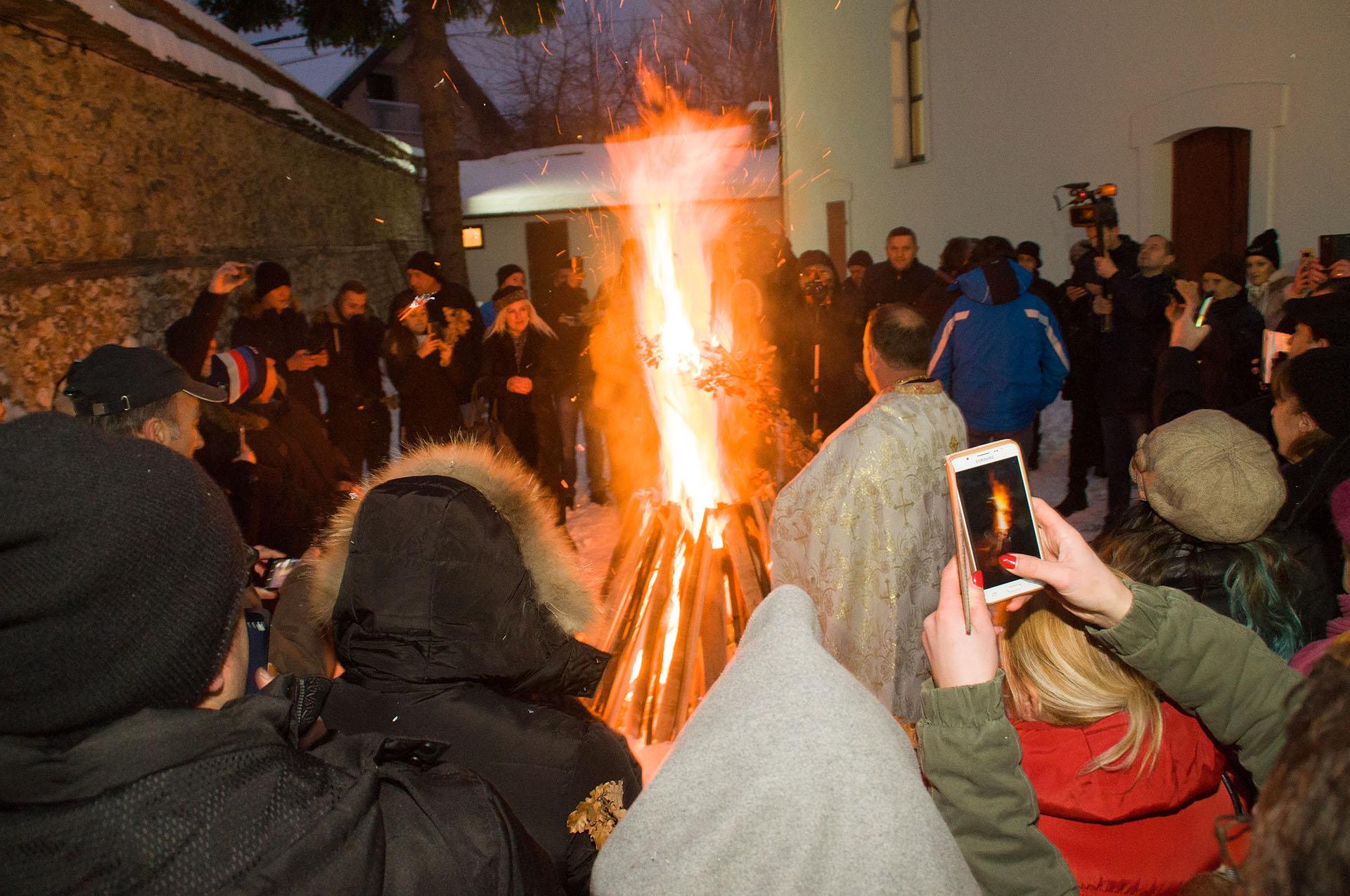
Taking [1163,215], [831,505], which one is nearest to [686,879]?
[831,505]

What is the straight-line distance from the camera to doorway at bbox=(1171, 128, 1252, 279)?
8.36 metres

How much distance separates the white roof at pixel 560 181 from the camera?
2127 centimetres

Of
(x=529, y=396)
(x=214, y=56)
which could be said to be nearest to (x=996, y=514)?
(x=529, y=396)

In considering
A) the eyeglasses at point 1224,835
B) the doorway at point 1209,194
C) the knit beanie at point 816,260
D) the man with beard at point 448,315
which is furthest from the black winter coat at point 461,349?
the doorway at point 1209,194

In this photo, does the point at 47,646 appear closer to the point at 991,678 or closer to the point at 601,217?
the point at 991,678

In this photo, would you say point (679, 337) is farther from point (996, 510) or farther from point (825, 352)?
point (996, 510)

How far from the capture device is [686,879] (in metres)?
0.77

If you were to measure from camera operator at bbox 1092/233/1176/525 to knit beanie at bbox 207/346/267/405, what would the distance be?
5694 millimetres

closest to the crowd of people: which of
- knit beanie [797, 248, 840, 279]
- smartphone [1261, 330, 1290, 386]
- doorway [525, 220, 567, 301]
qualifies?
smartphone [1261, 330, 1290, 386]

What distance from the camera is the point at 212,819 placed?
0.90 m

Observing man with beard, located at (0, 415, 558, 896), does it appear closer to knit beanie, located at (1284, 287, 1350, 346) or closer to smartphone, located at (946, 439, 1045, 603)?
smartphone, located at (946, 439, 1045, 603)

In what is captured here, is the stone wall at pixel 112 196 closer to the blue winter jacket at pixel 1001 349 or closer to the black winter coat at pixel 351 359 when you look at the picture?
the black winter coat at pixel 351 359

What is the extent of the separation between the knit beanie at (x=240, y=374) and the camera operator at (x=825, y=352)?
468cm

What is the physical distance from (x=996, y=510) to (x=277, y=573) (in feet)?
7.21
